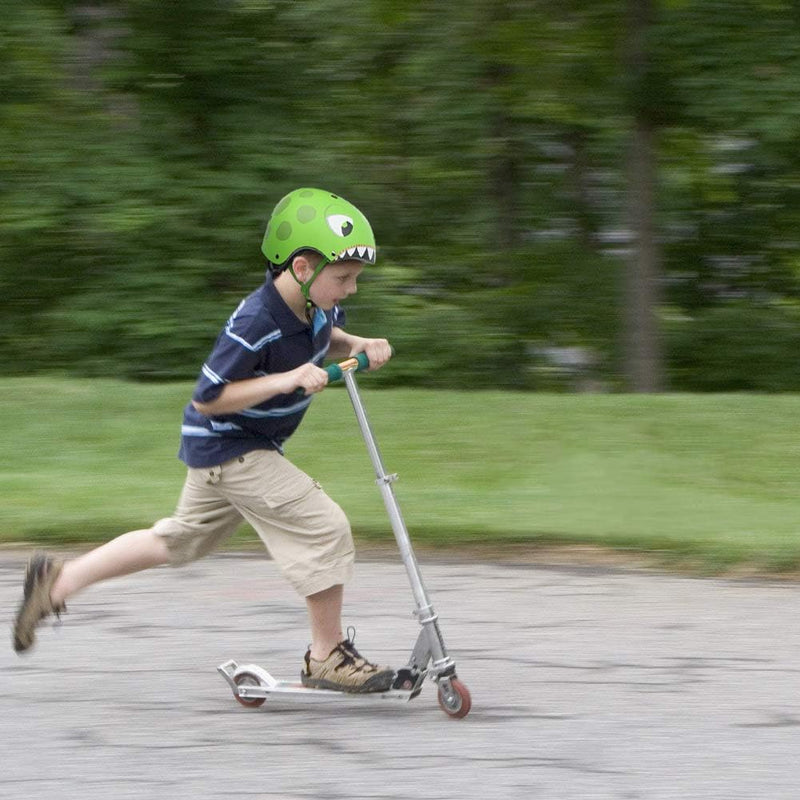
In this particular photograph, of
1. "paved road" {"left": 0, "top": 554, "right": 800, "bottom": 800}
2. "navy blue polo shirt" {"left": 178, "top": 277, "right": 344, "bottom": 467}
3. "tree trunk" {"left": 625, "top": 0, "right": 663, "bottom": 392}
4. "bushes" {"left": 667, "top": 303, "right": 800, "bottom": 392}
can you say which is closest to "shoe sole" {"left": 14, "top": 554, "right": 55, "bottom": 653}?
"paved road" {"left": 0, "top": 554, "right": 800, "bottom": 800}

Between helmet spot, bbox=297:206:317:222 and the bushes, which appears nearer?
helmet spot, bbox=297:206:317:222

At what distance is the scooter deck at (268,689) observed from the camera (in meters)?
4.41

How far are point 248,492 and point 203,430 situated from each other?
241 mm

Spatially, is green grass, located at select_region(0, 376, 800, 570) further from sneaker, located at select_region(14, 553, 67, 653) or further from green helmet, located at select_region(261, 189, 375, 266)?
green helmet, located at select_region(261, 189, 375, 266)

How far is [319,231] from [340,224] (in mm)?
64

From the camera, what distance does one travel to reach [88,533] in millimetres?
6535

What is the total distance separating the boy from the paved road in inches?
13.7

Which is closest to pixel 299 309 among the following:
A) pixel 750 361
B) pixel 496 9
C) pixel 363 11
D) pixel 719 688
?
pixel 719 688

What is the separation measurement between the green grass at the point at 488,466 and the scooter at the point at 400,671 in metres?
1.96

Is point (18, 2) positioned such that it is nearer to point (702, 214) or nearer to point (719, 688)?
point (702, 214)

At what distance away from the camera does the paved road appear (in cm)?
387

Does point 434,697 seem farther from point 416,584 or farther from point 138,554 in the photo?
point 138,554

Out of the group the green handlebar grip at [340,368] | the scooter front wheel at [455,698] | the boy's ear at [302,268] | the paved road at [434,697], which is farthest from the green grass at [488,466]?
the boy's ear at [302,268]

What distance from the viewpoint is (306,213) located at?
427 cm
